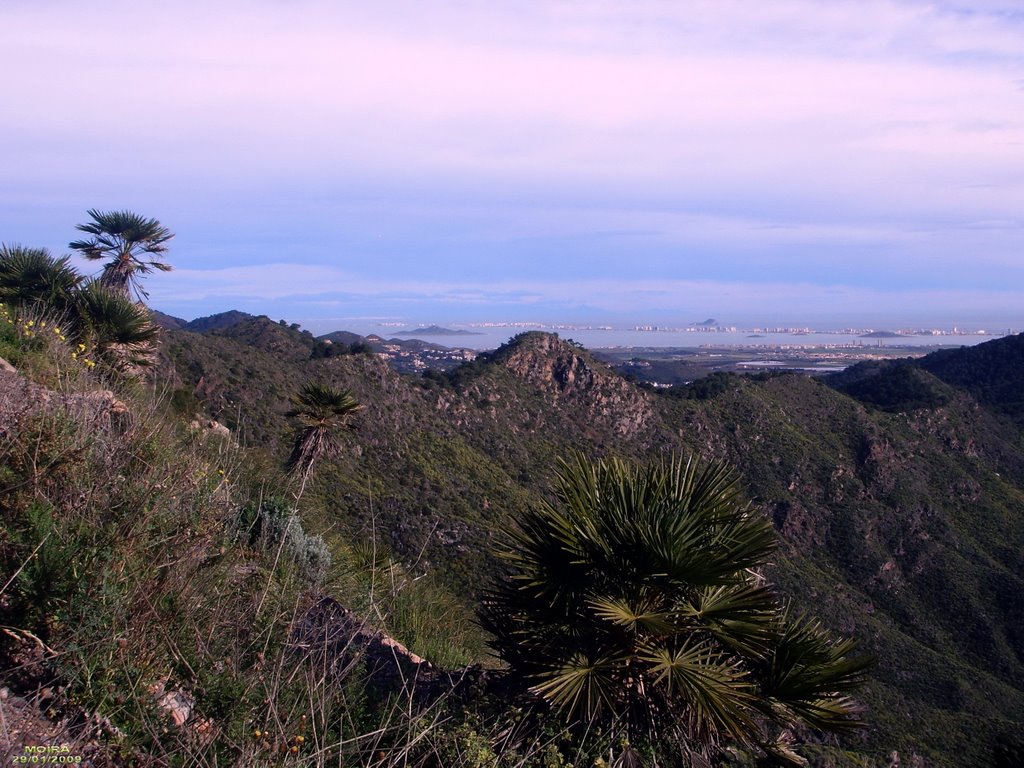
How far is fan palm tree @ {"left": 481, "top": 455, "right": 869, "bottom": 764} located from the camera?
186 inches

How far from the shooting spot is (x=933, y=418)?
91.2 ft

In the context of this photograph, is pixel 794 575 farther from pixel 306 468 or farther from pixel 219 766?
pixel 219 766

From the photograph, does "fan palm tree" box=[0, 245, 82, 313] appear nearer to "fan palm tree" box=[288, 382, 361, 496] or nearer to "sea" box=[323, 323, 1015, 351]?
"fan palm tree" box=[288, 382, 361, 496]

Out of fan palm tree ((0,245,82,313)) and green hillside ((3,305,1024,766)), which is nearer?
green hillside ((3,305,1024,766))

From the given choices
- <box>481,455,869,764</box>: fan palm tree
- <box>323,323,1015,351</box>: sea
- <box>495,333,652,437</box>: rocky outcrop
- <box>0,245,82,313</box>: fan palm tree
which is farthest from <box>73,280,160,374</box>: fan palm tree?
<box>323,323,1015,351</box>: sea

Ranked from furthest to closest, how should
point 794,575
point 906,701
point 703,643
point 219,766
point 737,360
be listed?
point 737,360 → point 794,575 → point 906,701 → point 703,643 → point 219,766

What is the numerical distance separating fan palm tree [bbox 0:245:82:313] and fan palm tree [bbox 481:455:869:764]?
34.5 ft

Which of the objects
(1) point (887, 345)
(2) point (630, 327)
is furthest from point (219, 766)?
(2) point (630, 327)

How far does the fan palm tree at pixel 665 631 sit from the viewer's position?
4.73 metres

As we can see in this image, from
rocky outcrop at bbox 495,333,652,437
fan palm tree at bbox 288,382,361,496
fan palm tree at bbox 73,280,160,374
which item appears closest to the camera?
fan palm tree at bbox 288,382,361,496

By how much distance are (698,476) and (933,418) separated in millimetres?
25458

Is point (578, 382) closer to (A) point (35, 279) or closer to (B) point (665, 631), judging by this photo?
(A) point (35, 279)

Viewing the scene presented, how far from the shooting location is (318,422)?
11.5 metres

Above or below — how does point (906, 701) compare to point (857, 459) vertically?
below
